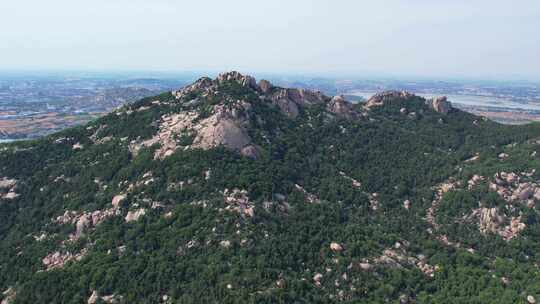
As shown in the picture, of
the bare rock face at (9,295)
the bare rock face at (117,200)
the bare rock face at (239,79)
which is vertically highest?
the bare rock face at (239,79)

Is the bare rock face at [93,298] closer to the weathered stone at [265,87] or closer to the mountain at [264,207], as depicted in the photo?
the mountain at [264,207]

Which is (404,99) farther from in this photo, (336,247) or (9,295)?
(9,295)

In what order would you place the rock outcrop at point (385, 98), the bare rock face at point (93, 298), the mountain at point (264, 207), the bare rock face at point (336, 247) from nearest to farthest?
the bare rock face at point (93, 298), the mountain at point (264, 207), the bare rock face at point (336, 247), the rock outcrop at point (385, 98)

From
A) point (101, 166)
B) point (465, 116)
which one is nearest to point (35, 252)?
point (101, 166)

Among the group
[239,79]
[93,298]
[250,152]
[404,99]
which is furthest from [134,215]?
[404,99]

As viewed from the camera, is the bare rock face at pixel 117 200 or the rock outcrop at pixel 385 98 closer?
the bare rock face at pixel 117 200

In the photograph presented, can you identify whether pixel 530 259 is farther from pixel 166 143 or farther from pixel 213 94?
pixel 213 94

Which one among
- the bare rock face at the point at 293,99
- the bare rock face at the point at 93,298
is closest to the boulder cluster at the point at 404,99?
the bare rock face at the point at 293,99

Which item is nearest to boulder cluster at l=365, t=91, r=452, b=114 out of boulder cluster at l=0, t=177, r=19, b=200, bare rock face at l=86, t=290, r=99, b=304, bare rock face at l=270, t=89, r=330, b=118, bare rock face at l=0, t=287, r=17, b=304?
bare rock face at l=270, t=89, r=330, b=118
